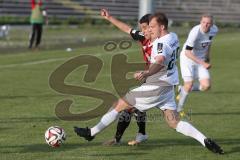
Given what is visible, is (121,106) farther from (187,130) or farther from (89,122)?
(89,122)

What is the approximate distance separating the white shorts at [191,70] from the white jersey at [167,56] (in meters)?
4.42

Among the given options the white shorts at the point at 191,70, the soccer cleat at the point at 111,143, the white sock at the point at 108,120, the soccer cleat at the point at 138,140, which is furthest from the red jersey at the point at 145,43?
the white shorts at the point at 191,70

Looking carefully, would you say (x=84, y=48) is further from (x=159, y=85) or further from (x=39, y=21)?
(x=159, y=85)

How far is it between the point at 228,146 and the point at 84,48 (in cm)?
2050

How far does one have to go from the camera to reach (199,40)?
13242 mm

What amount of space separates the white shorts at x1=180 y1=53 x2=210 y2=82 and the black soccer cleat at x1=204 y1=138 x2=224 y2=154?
177 inches

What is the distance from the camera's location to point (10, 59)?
2369 cm

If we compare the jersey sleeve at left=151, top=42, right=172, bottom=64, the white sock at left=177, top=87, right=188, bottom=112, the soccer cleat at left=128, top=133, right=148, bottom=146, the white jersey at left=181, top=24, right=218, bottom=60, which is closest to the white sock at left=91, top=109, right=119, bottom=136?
the soccer cleat at left=128, top=133, right=148, bottom=146

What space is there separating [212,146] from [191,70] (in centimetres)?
476

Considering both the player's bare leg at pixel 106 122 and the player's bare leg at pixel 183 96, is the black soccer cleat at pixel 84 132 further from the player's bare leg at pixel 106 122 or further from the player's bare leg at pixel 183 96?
the player's bare leg at pixel 183 96

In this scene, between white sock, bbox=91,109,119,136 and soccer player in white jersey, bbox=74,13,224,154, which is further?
white sock, bbox=91,109,119,136

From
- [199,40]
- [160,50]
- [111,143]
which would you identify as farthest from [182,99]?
[160,50]

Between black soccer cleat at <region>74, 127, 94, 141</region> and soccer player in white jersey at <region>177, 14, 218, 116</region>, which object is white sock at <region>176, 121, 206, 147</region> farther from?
soccer player in white jersey at <region>177, 14, 218, 116</region>

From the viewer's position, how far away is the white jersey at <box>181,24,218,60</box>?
12977 mm
